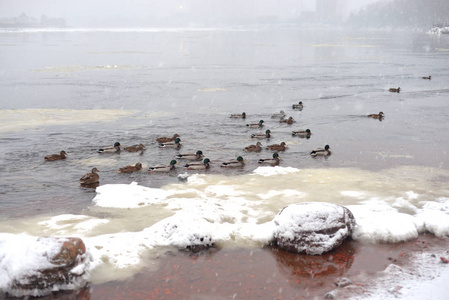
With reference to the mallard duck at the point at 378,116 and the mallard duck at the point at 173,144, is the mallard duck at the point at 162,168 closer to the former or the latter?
the mallard duck at the point at 173,144

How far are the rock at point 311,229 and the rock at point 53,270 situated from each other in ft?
14.7

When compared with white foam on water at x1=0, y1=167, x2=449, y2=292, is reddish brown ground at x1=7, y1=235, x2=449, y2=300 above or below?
below

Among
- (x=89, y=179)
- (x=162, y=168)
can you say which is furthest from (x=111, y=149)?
(x=89, y=179)

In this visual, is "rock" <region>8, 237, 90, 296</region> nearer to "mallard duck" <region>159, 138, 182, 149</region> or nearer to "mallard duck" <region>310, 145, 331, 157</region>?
"mallard duck" <region>159, 138, 182, 149</region>

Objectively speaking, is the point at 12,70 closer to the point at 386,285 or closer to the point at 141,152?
the point at 141,152

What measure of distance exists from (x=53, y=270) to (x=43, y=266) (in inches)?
8.1

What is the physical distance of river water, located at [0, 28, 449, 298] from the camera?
11.9 m

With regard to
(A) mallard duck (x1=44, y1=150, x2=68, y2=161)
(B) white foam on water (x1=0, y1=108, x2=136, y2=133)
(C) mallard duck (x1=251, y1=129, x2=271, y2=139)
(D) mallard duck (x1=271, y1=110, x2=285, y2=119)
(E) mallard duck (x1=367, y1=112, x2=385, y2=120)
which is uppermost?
(B) white foam on water (x1=0, y1=108, x2=136, y2=133)

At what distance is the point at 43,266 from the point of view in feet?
29.2

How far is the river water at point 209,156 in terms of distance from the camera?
39.1 feet

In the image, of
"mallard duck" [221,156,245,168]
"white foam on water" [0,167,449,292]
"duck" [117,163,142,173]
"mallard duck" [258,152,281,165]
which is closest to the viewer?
"white foam on water" [0,167,449,292]

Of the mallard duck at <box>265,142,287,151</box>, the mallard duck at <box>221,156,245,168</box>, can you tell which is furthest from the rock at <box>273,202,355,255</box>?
the mallard duck at <box>265,142,287,151</box>

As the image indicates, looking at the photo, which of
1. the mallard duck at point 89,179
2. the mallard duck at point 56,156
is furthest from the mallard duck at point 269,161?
the mallard duck at point 56,156

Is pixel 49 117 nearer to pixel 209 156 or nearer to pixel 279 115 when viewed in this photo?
pixel 209 156
